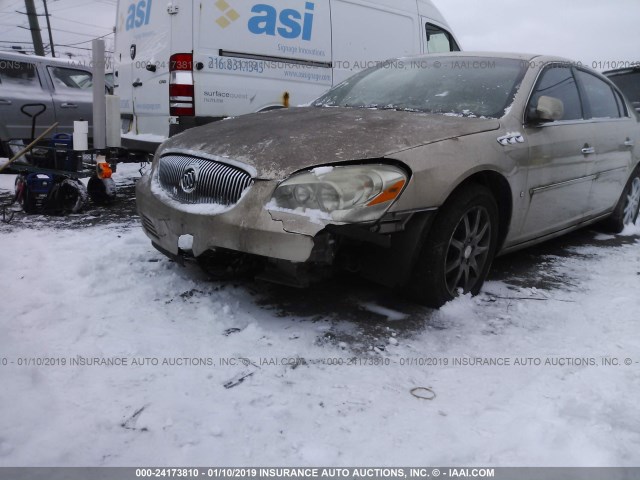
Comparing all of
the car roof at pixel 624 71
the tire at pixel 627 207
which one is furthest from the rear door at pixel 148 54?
the car roof at pixel 624 71

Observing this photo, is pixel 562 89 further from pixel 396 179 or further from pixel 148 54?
pixel 148 54

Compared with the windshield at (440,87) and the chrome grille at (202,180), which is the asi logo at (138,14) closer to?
the windshield at (440,87)

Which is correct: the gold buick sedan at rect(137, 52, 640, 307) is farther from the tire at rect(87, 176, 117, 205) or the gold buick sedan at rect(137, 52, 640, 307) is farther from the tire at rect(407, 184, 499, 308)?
the tire at rect(87, 176, 117, 205)

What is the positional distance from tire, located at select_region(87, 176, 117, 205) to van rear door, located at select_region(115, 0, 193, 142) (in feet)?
2.63

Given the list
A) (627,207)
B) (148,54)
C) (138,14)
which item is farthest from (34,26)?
(627,207)

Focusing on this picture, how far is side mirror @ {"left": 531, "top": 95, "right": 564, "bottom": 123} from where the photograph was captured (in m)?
3.08

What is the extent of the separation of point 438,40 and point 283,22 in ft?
10.6

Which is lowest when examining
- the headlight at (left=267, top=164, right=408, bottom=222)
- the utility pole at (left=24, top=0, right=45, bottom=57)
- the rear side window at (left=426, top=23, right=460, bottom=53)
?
the headlight at (left=267, top=164, right=408, bottom=222)

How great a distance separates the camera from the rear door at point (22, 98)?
7.59 metres

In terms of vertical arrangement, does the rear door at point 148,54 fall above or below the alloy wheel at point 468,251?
above

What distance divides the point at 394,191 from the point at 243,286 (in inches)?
44.4

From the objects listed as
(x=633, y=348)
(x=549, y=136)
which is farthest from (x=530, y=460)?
(x=549, y=136)

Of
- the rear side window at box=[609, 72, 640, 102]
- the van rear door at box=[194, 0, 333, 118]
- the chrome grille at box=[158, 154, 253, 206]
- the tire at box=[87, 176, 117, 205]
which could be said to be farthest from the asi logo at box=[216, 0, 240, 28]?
the rear side window at box=[609, 72, 640, 102]

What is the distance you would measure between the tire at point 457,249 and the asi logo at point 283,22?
12.8 ft
